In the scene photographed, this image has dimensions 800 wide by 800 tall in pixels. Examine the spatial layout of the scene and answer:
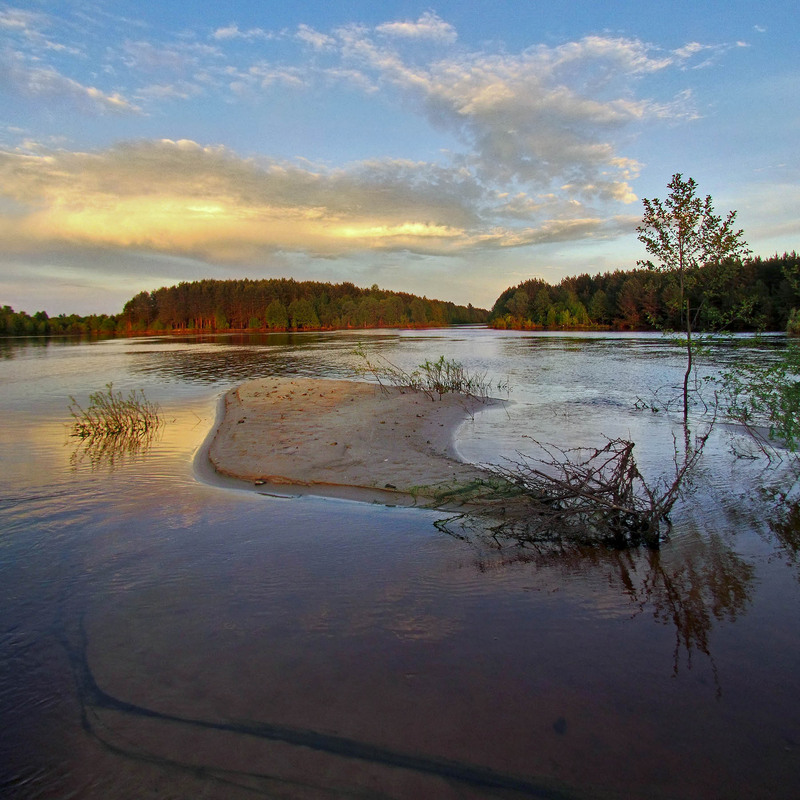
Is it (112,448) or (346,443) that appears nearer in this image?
(346,443)

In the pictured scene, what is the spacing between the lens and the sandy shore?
7.70 meters

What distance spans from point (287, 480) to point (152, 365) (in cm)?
2982

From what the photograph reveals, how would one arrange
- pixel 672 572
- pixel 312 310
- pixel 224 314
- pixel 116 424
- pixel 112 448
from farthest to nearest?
pixel 312 310
pixel 224 314
pixel 116 424
pixel 112 448
pixel 672 572

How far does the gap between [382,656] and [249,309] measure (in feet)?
452

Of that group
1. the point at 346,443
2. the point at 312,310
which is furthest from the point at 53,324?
the point at 346,443

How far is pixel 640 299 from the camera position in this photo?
8144 cm

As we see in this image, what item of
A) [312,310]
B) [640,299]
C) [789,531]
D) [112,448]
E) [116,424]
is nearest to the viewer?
[789,531]

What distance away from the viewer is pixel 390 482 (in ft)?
24.9

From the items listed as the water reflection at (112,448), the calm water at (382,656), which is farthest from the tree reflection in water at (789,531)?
the water reflection at (112,448)

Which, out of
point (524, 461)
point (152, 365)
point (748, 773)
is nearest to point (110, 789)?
point (748, 773)

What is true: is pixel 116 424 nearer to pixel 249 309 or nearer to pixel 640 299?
pixel 640 299

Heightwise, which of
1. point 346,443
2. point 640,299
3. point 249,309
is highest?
point 249,309

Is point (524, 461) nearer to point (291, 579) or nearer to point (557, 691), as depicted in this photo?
point (291, 579)

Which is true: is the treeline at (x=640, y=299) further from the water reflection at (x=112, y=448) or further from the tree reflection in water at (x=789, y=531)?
the water reflection at (x=112, y=448)
